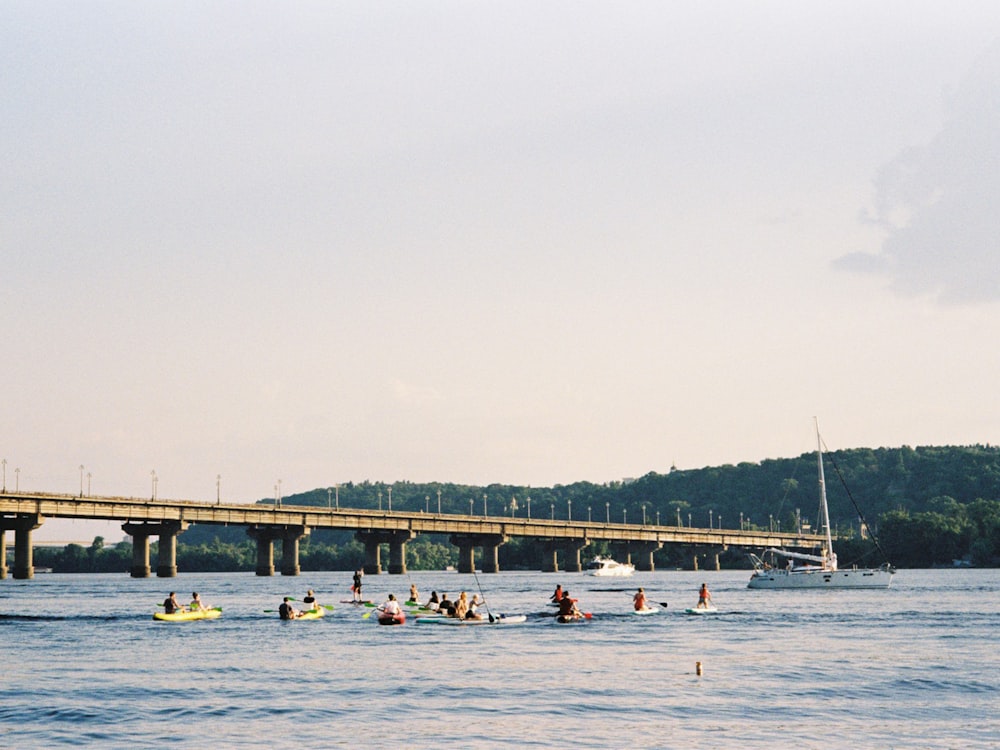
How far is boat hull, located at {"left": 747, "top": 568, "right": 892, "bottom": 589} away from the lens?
142 m

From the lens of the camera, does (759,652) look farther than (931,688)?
Yes

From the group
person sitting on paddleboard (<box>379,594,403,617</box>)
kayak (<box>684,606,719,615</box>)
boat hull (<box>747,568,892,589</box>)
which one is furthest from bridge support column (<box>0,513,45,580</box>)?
kayak (<box>684,606,719,615</box>)

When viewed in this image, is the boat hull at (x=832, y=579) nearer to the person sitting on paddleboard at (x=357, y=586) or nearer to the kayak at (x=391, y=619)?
the person sitting on paddleboard at (x=357, y=586)

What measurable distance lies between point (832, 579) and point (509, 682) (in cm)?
9765

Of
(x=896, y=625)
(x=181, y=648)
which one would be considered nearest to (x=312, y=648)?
(x=181, y=648)

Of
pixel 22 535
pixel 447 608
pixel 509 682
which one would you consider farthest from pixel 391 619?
pixel 22 535

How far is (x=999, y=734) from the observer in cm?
4003

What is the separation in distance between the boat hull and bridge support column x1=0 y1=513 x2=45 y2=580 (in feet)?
314

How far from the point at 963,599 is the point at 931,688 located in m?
78.4

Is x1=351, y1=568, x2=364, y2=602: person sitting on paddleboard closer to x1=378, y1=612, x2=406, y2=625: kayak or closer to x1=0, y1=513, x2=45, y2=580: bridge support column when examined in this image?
x1=378, y1=612, x2=406, y2=625: kayak

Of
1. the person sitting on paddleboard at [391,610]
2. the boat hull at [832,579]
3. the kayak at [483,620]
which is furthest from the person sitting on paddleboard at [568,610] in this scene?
the boat hull at [832,579]

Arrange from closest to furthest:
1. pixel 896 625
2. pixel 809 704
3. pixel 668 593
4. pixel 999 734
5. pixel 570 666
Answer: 1. pixel 999 734
2. pixel 809 704
3. pixel 570 666
4. pixel 896 625
5. pixel 668 593

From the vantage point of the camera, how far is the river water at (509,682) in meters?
40.9

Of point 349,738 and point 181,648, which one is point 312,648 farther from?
point 349,738
